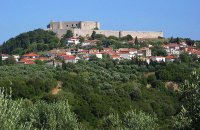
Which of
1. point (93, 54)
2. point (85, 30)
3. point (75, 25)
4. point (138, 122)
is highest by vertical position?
point (75, 25)

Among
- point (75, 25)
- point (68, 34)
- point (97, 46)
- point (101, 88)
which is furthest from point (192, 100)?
point (75, 25)

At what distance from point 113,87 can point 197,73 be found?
3137 cm

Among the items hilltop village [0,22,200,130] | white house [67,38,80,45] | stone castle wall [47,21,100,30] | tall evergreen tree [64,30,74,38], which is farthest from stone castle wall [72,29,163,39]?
hilltop village [0,22,200,130]

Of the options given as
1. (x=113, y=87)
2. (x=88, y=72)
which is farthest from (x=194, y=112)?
(x=88, y=72)

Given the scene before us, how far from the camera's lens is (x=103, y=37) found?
89.5 metres

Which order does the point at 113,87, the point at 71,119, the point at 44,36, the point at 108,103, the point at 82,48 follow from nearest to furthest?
the point at 71,119 → the point at 108,103 → the point at 113,87 → the point at 82,48 → the point at 44,36

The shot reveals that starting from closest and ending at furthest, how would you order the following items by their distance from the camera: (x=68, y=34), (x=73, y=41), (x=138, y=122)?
1. (x=138, y=122)
2. (x=73, y=41)
3. (x=68, y=34)

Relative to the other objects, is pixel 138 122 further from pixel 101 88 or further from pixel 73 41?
pixel 73 41

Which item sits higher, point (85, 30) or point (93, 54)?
point (85, 30)

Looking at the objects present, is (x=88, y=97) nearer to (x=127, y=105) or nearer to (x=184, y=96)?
(x=127, y=105)

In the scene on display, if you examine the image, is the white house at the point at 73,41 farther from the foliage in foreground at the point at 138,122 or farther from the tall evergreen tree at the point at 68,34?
the foliage in foreground at the point at 138,122

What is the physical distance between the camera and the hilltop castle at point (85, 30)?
305 feet

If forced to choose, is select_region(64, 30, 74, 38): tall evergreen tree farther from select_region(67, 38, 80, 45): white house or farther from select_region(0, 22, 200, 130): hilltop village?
select_region(0, 22, 200, 130): hilltop village

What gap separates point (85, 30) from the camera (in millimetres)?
95125
